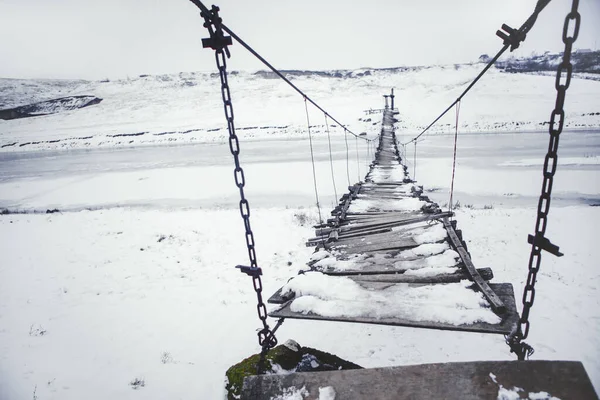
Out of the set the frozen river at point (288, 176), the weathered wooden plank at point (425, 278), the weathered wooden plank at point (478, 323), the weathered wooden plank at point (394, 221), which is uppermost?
the weathered wooden plank at point (478, 323)

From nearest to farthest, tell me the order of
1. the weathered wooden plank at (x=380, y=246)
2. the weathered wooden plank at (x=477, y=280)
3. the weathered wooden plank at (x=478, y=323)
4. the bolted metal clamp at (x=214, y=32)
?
the bolted metal clamp at (x=214, y=32), the weathered wooden plank at (x=478, y=323), the weathered wooden plank at (x=477, y=280), the weathered wooden plank at (x=380, y=246)

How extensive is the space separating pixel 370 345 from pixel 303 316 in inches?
115

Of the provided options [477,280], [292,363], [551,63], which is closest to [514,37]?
[477,280]

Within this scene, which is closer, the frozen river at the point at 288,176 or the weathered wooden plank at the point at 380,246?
the weathered wooden plank at the point at 380,246

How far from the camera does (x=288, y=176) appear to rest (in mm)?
16328

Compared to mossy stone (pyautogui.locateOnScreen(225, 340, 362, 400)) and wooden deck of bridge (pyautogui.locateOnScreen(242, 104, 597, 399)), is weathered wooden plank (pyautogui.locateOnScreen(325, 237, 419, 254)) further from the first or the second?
mossy stone (pyautogui.locateOnScreen(225, 340, 362, 400))

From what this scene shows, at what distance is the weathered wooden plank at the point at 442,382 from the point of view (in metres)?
1.50

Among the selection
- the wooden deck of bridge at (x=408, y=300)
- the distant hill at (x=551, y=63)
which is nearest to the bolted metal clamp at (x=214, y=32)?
the wooden deck of bridge at (x=408, y=300)

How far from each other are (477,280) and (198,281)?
5.60m

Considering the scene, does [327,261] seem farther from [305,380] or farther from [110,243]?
[110,243]

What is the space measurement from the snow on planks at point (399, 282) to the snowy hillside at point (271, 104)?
28.9 m

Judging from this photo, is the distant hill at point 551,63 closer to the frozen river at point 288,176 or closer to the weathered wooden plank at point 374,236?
the frozen river at point 288,176

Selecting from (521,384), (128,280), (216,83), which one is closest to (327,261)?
(521,384)

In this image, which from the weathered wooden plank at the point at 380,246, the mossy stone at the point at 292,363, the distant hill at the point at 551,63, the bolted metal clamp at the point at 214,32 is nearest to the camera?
the bolted metal clamp at the point at 214,32
